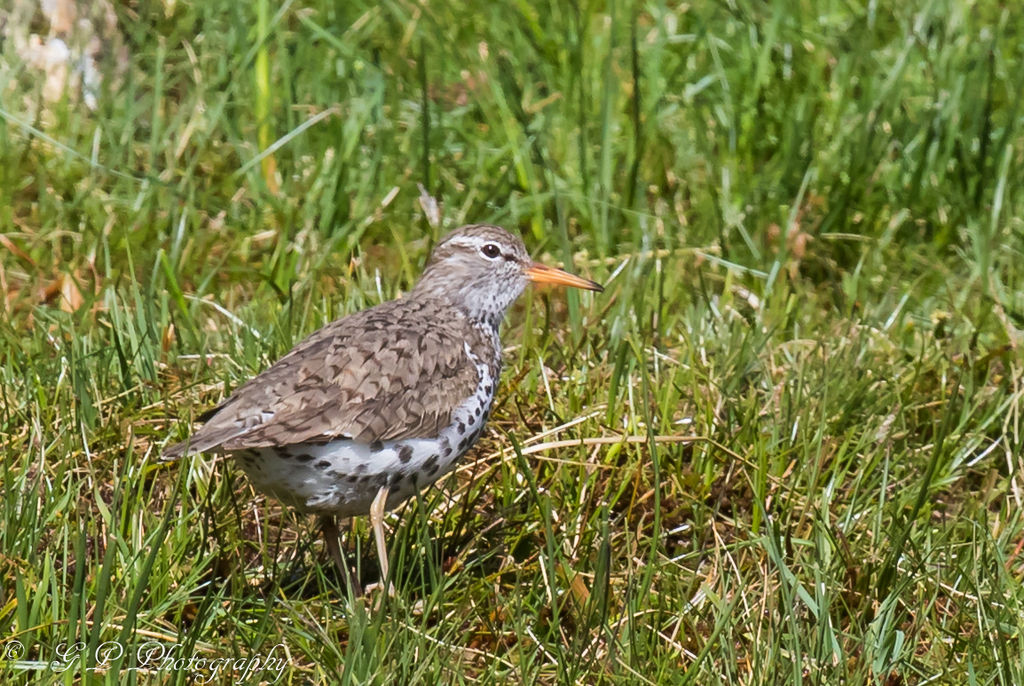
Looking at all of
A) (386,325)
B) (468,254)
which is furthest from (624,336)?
(386,325)

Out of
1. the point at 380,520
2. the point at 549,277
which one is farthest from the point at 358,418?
the point at 549,277

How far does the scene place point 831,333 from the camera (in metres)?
6.12

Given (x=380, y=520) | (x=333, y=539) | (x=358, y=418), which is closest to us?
(x=358, y=418)

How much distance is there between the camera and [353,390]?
454 cm

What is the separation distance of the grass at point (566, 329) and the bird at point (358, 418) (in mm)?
215

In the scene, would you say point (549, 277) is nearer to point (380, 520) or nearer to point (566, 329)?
point (566, 329)

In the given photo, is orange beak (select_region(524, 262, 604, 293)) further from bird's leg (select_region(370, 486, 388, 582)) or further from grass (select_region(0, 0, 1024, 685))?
bird's leg (select_region(370, 486, 388, 582))

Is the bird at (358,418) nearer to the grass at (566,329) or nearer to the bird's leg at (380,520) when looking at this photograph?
the bird's leg at (380,520)

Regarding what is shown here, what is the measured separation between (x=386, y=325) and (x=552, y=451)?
29.5 inches

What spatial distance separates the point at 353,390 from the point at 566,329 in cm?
178

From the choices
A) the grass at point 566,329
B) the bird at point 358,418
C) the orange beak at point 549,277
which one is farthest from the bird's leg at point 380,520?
the orange beak at point 549,277

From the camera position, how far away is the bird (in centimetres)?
437

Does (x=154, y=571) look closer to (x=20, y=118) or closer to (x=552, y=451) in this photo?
(x=552, y=451)

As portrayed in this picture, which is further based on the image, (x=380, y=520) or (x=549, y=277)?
(x=549, y=277)
